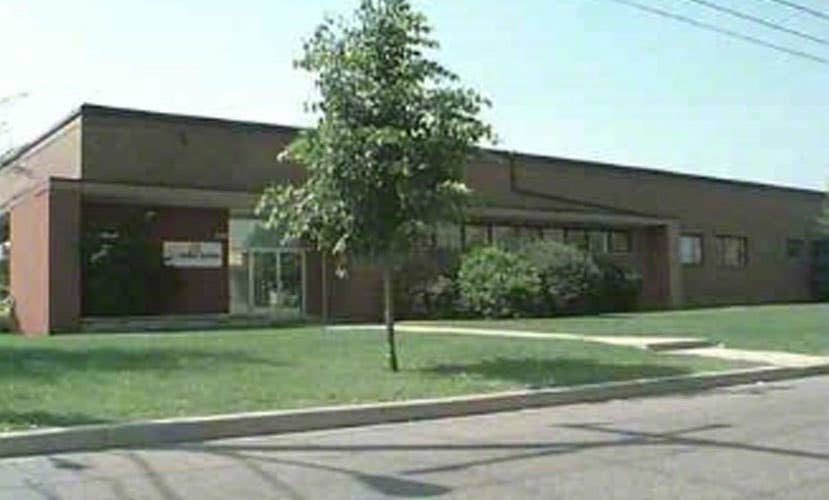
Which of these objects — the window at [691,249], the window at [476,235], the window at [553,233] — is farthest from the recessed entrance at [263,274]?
the window at [691,249]

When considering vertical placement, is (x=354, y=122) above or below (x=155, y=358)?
above

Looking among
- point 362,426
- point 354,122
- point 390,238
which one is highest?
point 354,122

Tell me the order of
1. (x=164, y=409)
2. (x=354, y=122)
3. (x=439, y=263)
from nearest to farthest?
(x=164, y=409) → (x=354, y=122) → (x=439, y=263)

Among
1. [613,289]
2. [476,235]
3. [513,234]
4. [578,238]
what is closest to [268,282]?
[476,235]

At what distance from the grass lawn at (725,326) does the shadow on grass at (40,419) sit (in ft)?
48.9

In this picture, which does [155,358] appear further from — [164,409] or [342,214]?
[164,409]

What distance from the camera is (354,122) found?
18.6 metres

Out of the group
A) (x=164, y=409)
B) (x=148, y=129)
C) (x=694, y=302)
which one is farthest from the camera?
(x=694, y=302)

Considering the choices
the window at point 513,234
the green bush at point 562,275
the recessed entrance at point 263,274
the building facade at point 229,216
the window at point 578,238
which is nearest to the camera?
the building facade at point 229,216

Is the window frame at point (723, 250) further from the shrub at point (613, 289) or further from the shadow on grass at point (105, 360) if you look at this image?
the shadow on grass at point (105, 360)

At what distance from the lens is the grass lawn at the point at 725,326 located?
25.8 metres

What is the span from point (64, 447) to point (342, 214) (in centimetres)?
746

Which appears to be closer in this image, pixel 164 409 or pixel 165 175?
pixel 164 409

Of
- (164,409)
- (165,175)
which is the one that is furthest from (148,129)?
(164,409)
